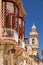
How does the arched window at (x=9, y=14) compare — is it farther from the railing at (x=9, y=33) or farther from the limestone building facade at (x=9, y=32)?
the railing at (x=9, y=33)

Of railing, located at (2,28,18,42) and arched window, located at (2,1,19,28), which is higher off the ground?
arched window, located at (2,1,19,28)

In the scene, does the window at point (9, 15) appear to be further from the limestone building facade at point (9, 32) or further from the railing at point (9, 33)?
the railing at point (9, 33)

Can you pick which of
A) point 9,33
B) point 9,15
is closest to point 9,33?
point 9,33

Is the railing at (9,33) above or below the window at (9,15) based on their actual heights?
below

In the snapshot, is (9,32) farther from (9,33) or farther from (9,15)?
(9,15)

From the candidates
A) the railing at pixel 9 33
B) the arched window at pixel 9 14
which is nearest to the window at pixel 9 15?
the arched window at pixel 9 14

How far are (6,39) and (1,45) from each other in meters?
0.75

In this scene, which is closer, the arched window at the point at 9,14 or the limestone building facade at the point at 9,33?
the limestone building facade at the point at 9,33

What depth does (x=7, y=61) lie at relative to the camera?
36312 mm

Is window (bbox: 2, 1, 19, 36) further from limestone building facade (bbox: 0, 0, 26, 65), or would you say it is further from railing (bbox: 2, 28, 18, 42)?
railing (bbox: 2, 28, 18, 42)

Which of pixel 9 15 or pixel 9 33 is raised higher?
pixel 9 15

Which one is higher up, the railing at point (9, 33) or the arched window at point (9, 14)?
the arched window at point (9, 14)

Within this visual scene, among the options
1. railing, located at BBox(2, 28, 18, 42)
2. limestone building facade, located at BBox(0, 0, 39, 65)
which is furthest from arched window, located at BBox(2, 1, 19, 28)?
railing, located at BBox(2, 28, 18, 42)

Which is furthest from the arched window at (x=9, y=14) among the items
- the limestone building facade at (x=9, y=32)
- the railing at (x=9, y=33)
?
the railing at (x=9, y=33)
